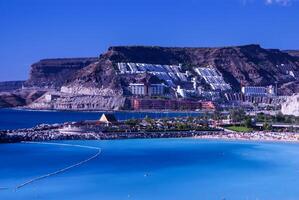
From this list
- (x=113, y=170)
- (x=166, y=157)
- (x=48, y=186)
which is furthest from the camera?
(x=166, y=157)

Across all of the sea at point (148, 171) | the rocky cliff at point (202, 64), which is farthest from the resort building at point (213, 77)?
the sea at point (148, 171)

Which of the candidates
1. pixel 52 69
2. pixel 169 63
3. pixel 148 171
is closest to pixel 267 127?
pixel 148 171

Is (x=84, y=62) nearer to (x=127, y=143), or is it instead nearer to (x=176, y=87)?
(x=176, y=87)

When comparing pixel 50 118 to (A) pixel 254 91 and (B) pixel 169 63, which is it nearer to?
(A) pixel 254 91

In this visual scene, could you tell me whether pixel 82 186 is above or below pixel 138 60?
below

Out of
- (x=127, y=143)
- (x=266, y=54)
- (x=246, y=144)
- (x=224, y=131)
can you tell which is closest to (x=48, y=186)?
(x=127, y=143)

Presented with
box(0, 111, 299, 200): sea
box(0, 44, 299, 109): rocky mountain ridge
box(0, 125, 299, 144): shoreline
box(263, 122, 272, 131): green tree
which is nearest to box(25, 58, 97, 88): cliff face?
box(0, 44, 299, 109): rocky mountain ridge
